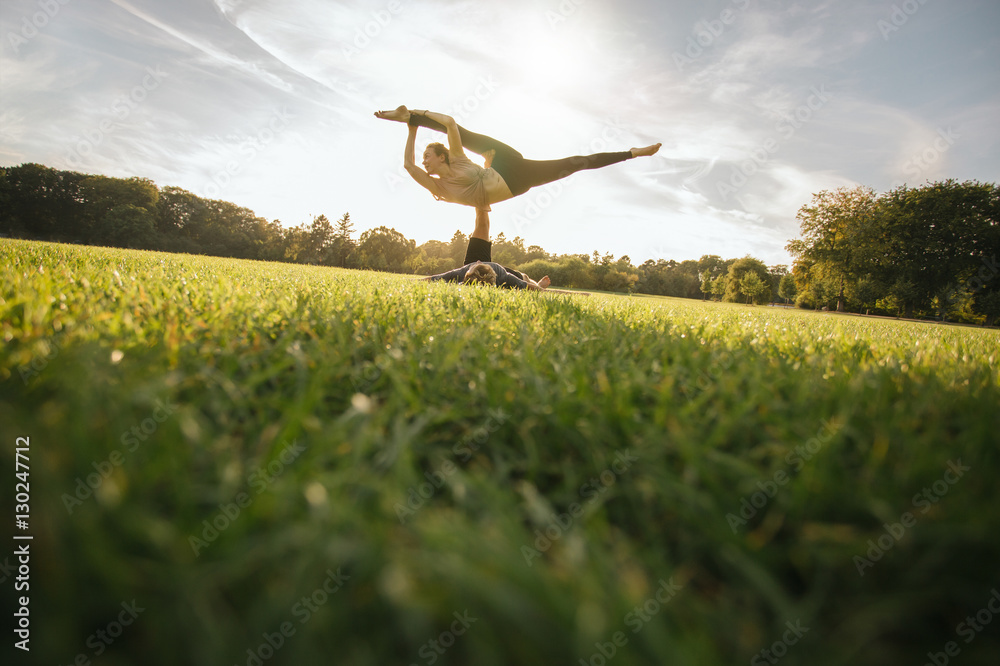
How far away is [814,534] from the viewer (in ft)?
2.23

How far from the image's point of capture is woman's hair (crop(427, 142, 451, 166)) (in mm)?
8086

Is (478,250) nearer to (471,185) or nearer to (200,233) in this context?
(471,185)

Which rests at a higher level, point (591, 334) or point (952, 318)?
point (952, 318)

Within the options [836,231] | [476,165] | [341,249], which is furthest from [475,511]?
[341,249]

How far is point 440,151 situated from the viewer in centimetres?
814

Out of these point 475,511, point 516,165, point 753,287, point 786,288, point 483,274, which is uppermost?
point 786,288

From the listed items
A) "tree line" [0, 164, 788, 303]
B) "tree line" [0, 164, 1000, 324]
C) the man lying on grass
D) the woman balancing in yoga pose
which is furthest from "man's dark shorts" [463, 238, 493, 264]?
"tree line" [0, 164, 788, 303]

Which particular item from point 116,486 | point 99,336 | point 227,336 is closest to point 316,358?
point 227,336

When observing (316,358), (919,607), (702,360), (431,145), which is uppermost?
(431,145)

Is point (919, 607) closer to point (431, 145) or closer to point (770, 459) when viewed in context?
point (770, 459)

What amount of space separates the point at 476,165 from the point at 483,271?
2.55 meters

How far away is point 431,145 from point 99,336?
7870 mm

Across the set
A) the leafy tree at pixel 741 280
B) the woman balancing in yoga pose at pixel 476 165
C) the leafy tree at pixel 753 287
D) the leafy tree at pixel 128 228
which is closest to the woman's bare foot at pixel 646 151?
the woman balancing in yoga pose at pixel 476 165

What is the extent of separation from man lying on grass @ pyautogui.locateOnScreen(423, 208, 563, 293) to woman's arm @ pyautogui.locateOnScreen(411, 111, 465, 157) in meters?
1.29
